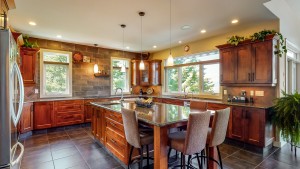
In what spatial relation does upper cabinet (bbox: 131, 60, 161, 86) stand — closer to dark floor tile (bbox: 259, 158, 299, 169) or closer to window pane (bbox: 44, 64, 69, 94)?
window pane (bbox: 44, 64, 69, 94)

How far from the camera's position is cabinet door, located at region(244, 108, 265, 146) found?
10.1 ft

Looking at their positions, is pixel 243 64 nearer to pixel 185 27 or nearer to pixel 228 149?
pixel 185 27

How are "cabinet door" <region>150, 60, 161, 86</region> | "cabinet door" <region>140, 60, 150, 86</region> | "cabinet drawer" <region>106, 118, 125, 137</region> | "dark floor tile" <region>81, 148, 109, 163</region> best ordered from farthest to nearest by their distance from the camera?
1. "cabinet door" <region>140, 60, 150, 86</region>
2. "cabinet door" <region>150, 60, 161, 86</region>
3. "dark floor tile" <region>81, 148, 109, 163</region>
4. "cabinet drawer" <region>106, 118, 125, 137</region>

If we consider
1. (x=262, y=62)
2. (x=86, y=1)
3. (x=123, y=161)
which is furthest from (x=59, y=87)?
(x=262, y=62)

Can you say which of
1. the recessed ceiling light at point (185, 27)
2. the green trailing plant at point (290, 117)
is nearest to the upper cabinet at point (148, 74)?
the recessed ceiling light at point (185, 27)

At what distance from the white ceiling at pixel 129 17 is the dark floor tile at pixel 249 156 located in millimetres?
2819

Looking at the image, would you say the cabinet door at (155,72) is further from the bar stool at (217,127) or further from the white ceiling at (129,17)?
the bar stool at (217,127)

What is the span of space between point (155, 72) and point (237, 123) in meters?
3.71

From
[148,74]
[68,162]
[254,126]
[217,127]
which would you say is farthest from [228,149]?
[148,74]

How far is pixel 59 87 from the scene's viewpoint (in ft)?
17.0

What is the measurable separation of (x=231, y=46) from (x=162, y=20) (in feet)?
6.06

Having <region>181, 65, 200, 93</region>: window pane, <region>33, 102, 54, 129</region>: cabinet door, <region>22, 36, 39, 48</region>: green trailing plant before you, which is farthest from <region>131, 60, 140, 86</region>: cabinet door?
<region>22, 36, 39, 48</region>: green trailing plant

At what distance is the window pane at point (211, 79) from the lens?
181 inches

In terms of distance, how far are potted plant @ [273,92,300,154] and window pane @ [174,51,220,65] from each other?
2.07 m
